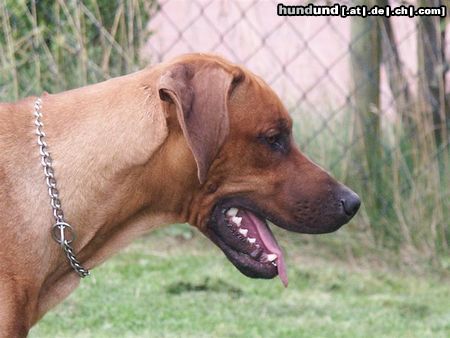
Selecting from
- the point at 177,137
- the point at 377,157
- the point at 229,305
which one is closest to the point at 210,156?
the point at 177,137

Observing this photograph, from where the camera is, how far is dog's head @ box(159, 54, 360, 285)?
3.43 metres

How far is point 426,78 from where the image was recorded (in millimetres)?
6789

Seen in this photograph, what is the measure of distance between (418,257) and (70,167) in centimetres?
363

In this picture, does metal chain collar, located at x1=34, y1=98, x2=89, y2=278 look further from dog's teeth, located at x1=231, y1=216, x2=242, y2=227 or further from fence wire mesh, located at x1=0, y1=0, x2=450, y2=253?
fence wire mesh, located at x1=0, y1=0, x2=450, y2=253

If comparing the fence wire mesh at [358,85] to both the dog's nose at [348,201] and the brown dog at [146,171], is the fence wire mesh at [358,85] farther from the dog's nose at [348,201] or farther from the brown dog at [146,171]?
the brown dog at [146,171]

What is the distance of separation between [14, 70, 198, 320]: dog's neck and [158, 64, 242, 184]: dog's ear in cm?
11

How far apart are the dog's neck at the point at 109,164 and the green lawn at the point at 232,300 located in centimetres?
168

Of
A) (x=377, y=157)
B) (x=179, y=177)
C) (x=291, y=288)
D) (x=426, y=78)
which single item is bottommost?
(x=291, y=288)

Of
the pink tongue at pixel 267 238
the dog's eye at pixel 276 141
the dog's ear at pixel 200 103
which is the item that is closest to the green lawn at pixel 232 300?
the pink tongue at pixel 267 238

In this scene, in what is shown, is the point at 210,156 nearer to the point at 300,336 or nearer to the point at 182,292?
the point at 300,336

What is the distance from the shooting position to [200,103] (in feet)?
11.2

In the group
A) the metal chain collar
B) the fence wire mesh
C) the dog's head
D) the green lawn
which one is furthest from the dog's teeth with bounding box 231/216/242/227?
the fence wire mesh

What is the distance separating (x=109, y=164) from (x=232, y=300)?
2.55m

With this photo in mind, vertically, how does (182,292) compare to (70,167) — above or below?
below
